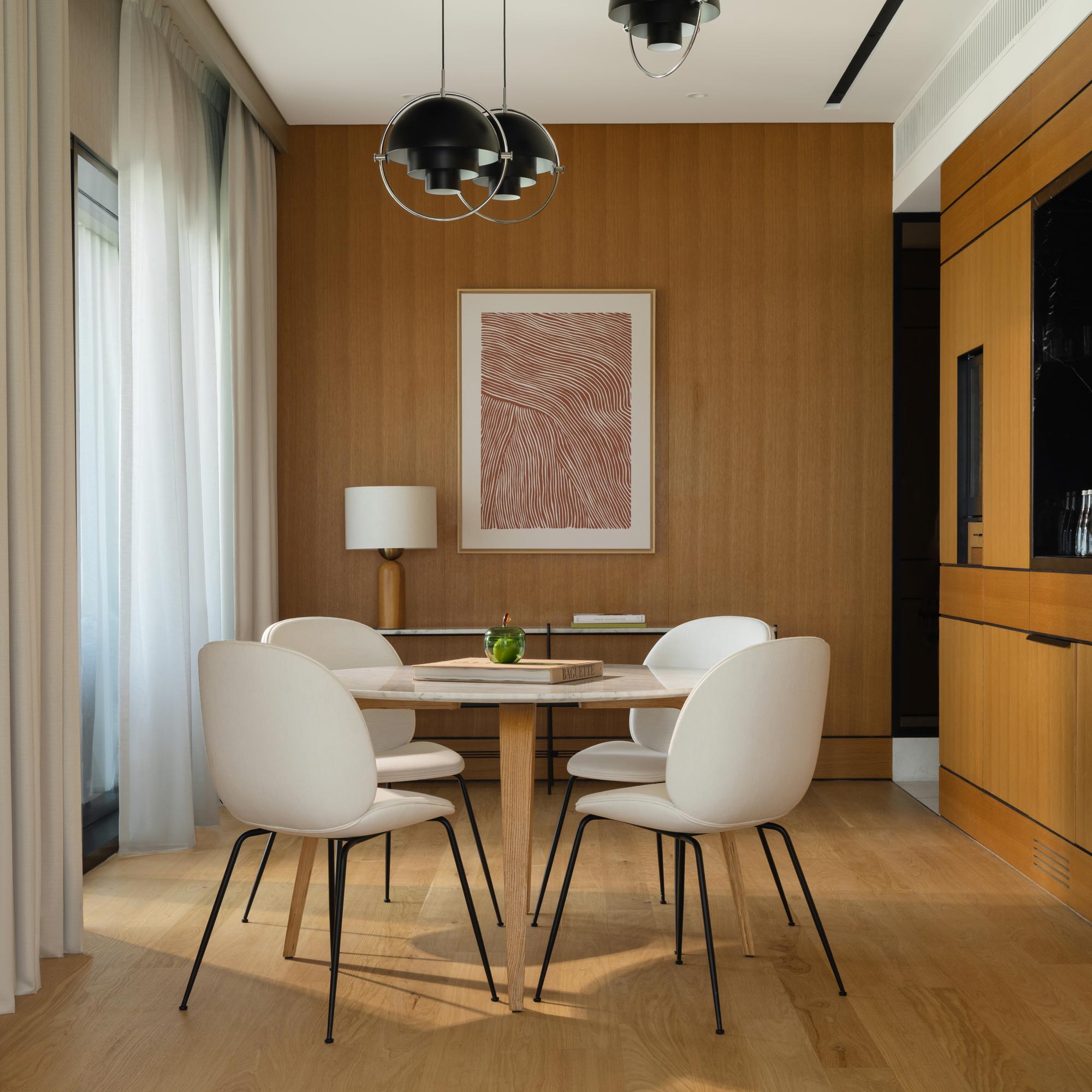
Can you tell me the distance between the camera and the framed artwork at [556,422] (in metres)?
5.18

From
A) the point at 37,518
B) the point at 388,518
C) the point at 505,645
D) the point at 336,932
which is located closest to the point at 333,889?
the point at 336,932

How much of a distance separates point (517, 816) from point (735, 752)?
55 centimetres

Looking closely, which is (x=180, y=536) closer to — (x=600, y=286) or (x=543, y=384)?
(x=543, y=384)

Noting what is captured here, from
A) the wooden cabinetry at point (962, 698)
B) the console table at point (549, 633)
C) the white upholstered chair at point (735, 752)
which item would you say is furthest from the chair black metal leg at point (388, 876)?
A: the wooden cabinetry at point (962, 698)

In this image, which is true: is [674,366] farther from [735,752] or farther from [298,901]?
[298,901]

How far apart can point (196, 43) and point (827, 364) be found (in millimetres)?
3055

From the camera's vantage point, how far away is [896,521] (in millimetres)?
5168

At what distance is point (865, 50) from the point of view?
432cm

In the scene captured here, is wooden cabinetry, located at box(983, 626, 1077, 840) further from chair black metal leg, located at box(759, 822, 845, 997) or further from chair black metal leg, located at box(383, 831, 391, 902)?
chair black metal leg, located at box(383, 831, 391, 902)

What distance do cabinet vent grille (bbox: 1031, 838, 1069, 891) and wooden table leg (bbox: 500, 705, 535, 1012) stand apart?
1.78m

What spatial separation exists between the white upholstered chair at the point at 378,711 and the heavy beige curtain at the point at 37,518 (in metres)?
0.56

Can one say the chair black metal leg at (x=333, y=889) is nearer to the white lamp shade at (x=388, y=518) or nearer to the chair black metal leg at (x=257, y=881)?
the chair black metal leg at (x=257, y=881)

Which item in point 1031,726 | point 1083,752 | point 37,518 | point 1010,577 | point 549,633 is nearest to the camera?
point 37,518

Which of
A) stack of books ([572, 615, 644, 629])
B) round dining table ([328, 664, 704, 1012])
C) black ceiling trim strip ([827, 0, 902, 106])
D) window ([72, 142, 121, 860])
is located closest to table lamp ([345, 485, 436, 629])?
stack of books ([572, 615, 644, 629])
